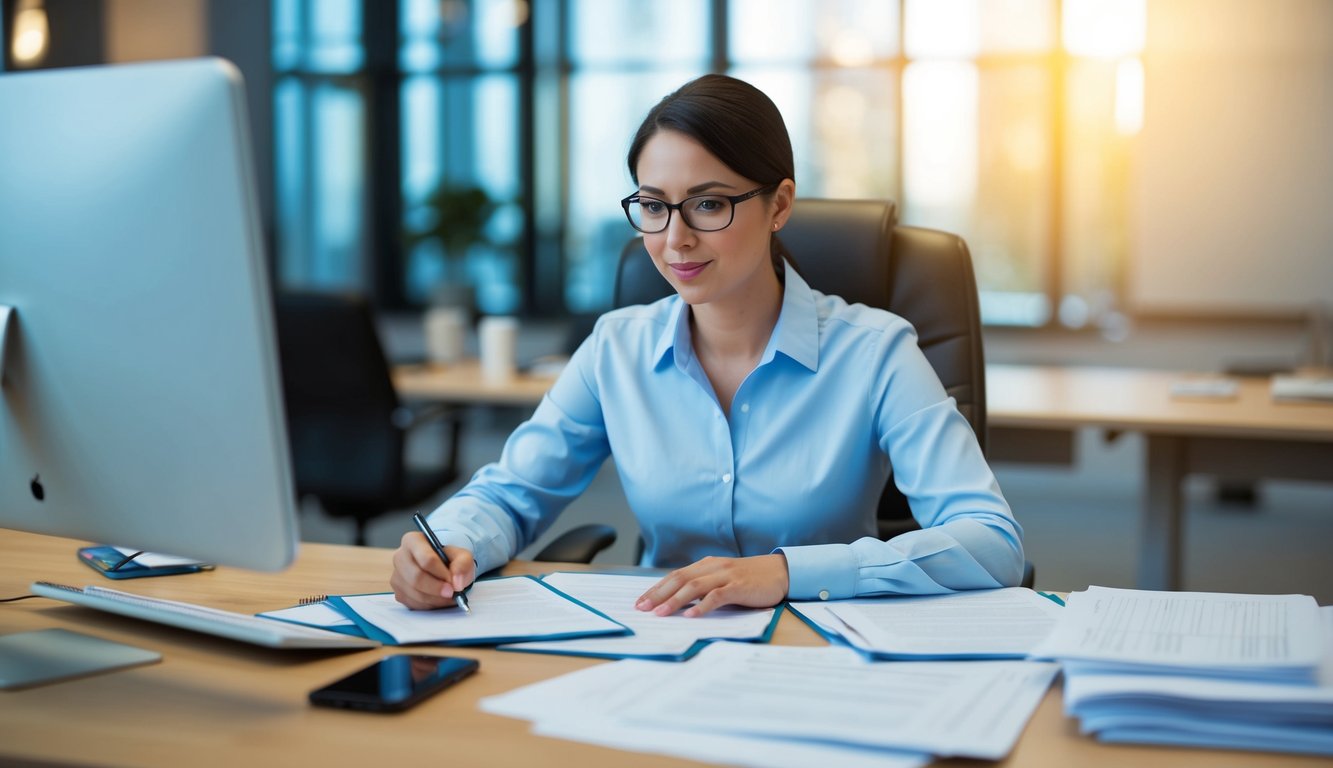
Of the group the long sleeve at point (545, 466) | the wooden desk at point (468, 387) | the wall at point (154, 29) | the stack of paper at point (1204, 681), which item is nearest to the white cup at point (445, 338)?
the wooden desk at point (468, 387)

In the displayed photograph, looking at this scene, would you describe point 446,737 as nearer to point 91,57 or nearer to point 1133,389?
point 1133,389

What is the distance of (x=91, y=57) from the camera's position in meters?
5.87

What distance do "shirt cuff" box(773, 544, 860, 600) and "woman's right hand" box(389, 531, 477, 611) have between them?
324 mm

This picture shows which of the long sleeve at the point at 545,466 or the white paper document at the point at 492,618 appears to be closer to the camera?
the white paper document at the point at 492,618

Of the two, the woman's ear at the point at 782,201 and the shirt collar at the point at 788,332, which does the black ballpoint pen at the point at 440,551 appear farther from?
the woman's ear at the point at 782,201

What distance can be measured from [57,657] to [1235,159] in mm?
5540

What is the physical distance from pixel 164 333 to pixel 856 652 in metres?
0.61

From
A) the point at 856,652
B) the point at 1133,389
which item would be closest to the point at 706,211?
the point at 856,652

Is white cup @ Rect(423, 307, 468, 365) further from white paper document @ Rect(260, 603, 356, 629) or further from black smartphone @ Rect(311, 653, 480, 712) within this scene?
black smartphone @ Rect(311, 653, 480, 712)

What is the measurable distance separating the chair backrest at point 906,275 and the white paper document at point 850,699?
82 centimetres

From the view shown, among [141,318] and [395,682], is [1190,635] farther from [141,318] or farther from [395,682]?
[141,318]

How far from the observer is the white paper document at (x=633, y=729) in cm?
78

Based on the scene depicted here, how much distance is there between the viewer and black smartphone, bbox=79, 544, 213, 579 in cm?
130

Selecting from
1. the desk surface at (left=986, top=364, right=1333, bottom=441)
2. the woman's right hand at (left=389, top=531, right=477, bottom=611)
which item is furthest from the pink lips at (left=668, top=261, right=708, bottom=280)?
the desk surface at (left=986, top=364, right=1333, bottom=441)
